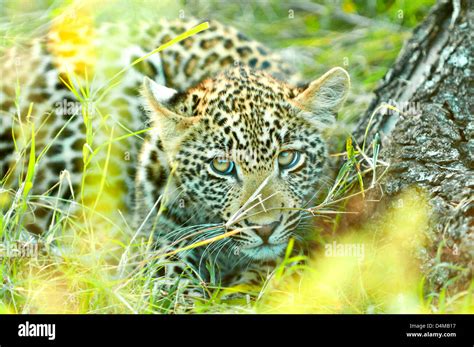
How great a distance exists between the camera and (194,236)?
464 centimetres

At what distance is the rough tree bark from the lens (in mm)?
4238

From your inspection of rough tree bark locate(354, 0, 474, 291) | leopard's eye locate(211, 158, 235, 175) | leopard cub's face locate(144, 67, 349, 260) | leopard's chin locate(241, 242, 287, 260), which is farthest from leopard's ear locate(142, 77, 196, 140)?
rough tree bark locate(354, 0, 474, 291)

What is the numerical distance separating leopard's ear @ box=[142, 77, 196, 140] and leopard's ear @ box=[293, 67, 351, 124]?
0.64 m

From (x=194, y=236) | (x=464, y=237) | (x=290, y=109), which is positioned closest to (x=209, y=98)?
(x=290, y=109)

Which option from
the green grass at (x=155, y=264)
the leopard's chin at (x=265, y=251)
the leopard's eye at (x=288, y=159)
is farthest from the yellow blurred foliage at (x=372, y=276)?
the leopard's eye at (x=288, y=159)

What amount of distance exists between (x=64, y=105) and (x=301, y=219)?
66.6 inches

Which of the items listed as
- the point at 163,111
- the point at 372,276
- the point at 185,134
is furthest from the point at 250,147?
the point at 372,276

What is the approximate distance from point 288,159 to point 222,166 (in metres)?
0.37

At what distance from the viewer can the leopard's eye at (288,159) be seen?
4.48 metres

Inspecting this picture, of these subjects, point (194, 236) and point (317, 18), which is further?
point (317, 18)

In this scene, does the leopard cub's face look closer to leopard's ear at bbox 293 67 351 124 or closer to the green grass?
leopard's ear at bbox 293 67 351 124

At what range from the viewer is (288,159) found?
177 inches

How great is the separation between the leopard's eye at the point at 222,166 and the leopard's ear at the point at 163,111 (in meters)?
0.27
